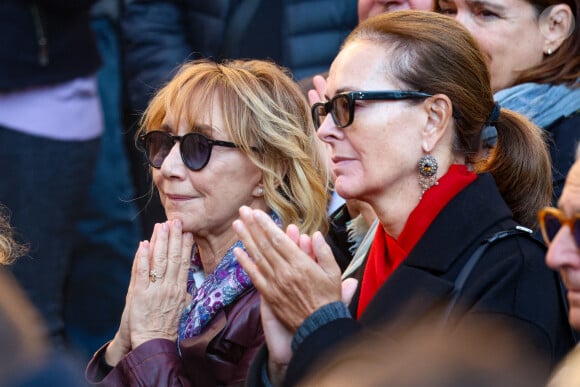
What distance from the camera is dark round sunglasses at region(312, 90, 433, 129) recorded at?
10.5ft

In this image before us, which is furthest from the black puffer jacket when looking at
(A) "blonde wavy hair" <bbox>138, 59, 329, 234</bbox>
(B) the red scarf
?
(B) the red scarf

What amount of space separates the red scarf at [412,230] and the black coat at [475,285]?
0.14 feet

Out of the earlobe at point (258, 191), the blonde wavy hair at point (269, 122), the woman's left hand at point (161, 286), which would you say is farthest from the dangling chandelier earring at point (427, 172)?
the woman's left hand at point (161, 286)

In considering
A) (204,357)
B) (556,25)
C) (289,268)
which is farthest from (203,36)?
(289,268)

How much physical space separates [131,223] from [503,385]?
468cm

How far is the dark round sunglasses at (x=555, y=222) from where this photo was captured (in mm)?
2510

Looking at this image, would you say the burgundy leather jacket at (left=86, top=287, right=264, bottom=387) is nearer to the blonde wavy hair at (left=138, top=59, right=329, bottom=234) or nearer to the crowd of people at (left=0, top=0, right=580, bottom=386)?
the crowd of people at (left=0, top=0, right=580, bottom=386)

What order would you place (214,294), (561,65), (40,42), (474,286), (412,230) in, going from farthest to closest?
(40,42) → (561,65) → (214,294) → (412,230) → (474,286)

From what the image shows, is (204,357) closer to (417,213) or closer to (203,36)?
(417,213)

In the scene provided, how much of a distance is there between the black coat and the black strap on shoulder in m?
0.01

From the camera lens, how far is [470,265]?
2930 millimetres

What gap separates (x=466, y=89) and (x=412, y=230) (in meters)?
0.49

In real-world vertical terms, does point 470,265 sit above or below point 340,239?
above

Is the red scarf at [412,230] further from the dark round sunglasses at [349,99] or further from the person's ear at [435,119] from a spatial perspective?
the dark round sunglasses at [349,99]
